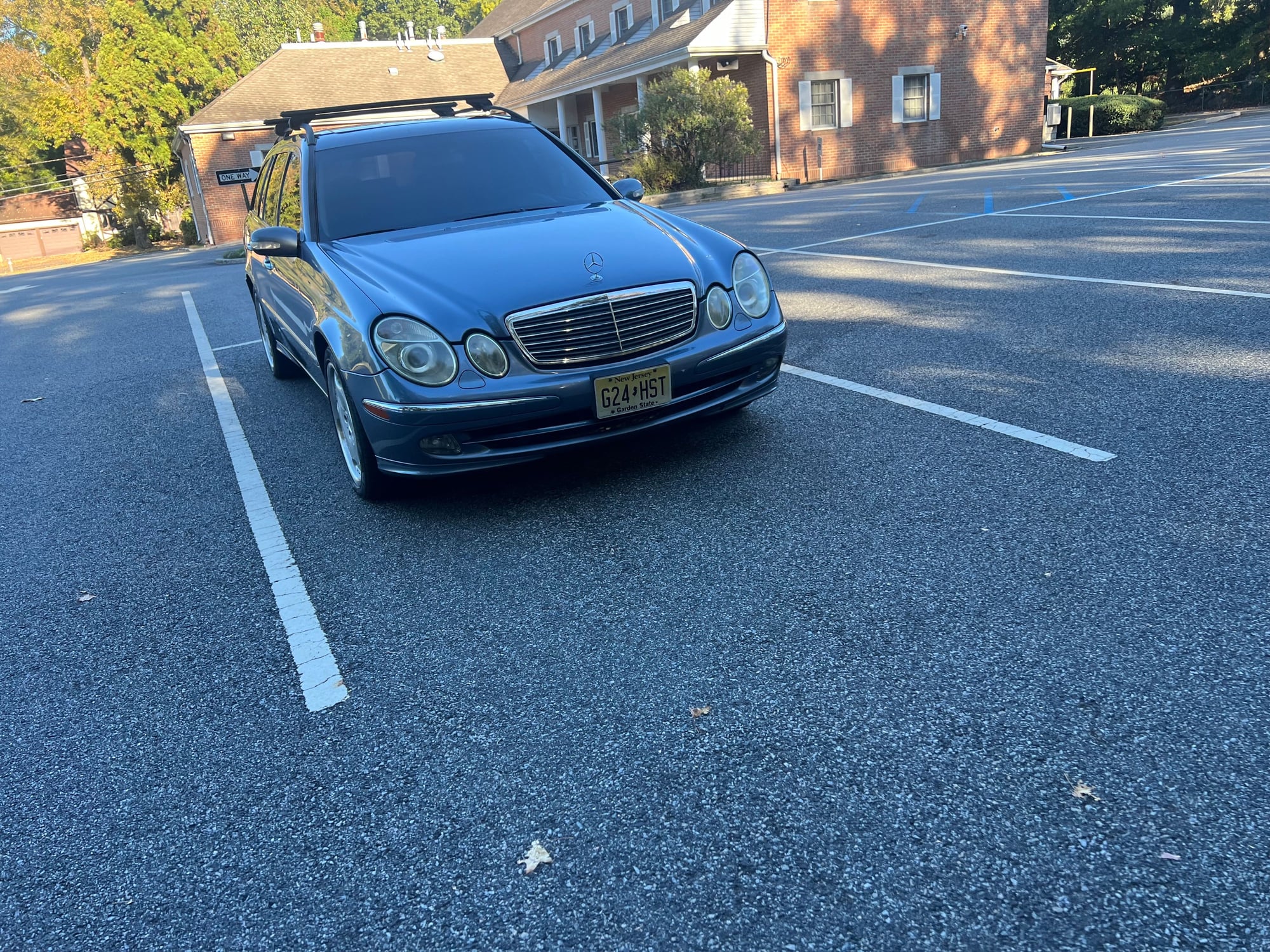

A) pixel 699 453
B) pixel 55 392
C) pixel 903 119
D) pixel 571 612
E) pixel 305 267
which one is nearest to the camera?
pixel 571 612

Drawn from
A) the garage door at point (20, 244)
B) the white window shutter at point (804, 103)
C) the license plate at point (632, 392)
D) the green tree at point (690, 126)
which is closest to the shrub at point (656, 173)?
the green tree at point (690, 126)

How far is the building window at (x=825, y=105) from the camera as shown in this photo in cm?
2598

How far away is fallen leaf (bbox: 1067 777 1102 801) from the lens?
220 cm

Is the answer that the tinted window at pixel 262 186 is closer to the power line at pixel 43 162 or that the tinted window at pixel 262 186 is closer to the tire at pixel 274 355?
the tire at pixel 274 355

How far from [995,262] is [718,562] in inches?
252

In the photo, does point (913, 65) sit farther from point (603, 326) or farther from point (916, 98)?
point (603, 326)

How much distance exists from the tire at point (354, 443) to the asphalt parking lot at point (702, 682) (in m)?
0.15

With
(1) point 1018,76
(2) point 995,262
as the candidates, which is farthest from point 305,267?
(1) point 1018,76

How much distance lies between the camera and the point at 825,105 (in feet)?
85.7

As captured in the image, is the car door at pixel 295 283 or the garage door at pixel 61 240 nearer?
the car door at pixel 295 283

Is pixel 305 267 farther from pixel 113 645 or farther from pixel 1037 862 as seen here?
pixel 1037 862

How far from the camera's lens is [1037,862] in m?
2.04

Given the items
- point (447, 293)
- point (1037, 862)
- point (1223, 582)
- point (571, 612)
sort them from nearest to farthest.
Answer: point (1037, 862) < point (1223, 582) < point (571, 612) < point (447, 293)

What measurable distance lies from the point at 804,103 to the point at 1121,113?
1751 cm
